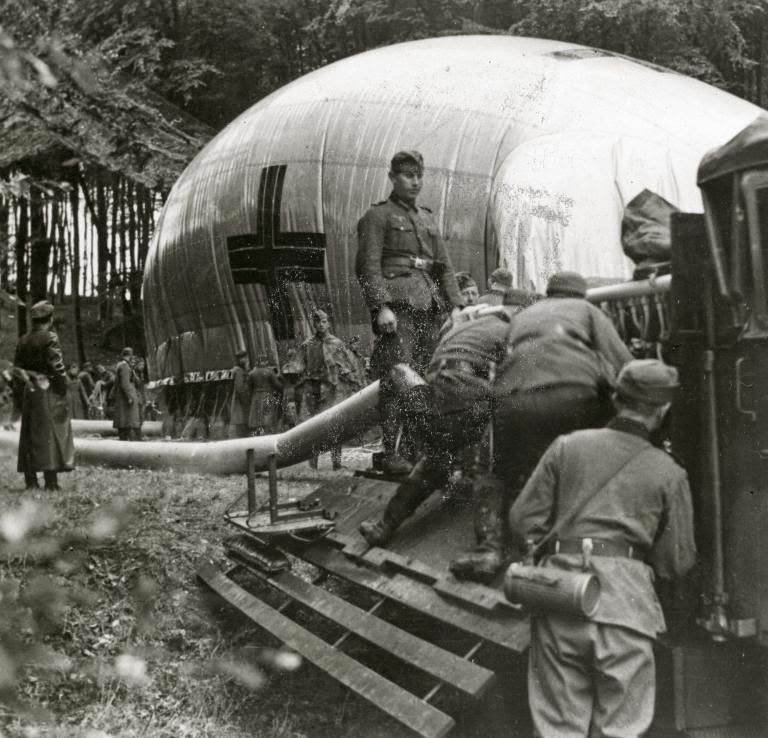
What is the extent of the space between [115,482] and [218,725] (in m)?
4.47

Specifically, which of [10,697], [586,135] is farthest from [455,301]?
[586,135]

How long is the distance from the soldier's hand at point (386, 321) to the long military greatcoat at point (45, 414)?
3340 mm

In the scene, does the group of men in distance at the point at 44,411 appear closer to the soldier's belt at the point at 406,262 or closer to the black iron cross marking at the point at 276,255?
the soldier's belt at the point at 406,262

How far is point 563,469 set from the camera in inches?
141

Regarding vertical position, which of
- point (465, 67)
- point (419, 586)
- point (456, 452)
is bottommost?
point (419, 586)

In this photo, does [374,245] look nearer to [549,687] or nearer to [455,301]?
[455,301]

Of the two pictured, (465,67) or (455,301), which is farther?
(465,67)

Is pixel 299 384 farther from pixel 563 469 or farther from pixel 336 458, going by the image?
pixel 563 469

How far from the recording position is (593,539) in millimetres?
3420

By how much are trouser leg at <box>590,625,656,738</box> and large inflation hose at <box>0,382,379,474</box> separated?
2973 mm

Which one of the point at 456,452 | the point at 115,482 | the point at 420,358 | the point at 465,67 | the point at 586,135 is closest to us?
the point at 456,452

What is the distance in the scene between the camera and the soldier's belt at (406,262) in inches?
257

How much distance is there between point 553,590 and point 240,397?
1115cm

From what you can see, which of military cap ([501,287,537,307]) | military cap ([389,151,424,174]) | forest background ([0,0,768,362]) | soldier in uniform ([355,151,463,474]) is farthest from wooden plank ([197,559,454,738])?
forest background ([0,0,768,362])
